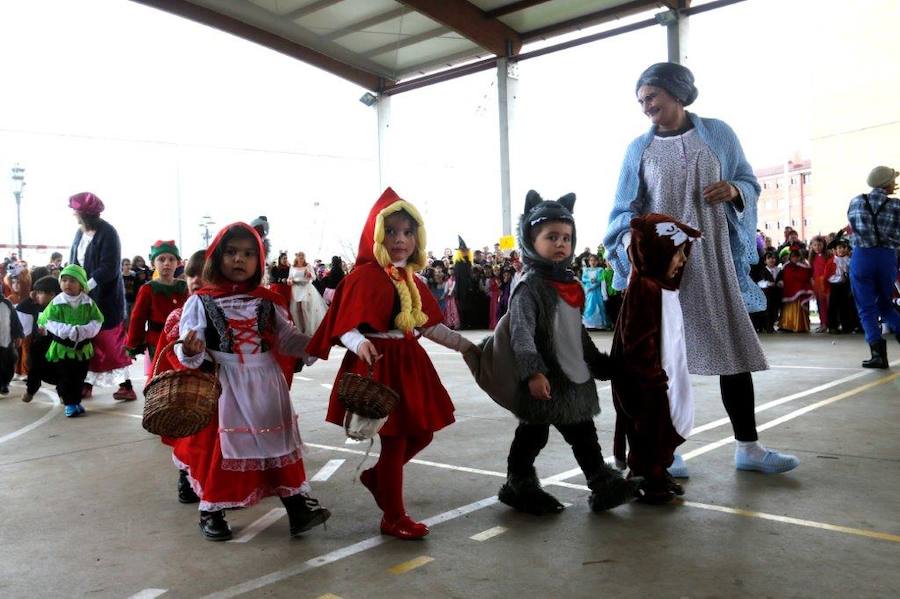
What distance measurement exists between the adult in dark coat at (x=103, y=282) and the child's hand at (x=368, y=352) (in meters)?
4.83

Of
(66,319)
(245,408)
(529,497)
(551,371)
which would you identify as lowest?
(529,497)

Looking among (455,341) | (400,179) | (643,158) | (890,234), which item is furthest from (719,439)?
(400,179)

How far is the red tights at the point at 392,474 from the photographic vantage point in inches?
121

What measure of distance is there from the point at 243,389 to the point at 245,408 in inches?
3.3

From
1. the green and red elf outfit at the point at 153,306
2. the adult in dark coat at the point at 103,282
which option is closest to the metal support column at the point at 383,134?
the adult in dark coat at the point at 103,282

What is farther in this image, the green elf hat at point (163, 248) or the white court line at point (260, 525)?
the green elf hat at point (163, 248)

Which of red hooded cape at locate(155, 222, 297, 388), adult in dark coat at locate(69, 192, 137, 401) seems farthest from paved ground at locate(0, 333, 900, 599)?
adult in dark coat at locate(69, 192, 137, 401)

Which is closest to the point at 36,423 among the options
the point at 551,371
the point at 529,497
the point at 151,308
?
the point at 151,308

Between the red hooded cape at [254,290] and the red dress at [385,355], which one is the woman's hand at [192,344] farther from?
the red dress at [385,355]

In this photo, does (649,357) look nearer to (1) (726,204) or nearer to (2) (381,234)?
(1) (726,204)

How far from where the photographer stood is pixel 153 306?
5.42 meters

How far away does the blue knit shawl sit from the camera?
12.2 feet

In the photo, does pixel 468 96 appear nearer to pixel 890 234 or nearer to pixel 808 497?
pixel 890 234

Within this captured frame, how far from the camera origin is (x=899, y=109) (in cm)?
2595
